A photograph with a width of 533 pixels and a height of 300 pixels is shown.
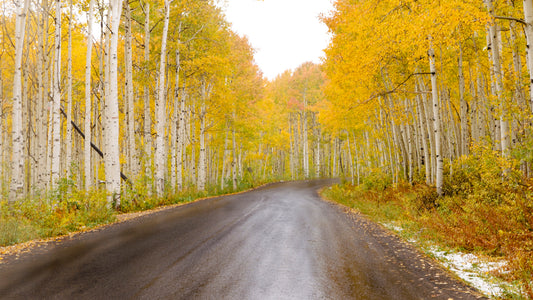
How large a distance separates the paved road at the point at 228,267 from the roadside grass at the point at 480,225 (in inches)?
33.1

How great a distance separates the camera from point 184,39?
19062mm

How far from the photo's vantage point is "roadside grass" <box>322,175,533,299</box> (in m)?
5.13

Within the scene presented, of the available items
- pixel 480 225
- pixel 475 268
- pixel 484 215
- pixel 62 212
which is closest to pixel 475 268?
pixel 475 268

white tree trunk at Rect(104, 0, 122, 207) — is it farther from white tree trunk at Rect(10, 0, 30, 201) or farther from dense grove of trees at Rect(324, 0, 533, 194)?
dense grove of trees at Rect(324, 0, 533, 194)

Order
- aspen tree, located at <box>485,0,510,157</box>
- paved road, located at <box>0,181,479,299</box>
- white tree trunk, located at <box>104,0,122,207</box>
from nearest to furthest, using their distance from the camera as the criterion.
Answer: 1. paved road, located at <box>0,181,479,299</box>
2. aspen tree, located at <box>485,0,510,157</box>
3. white tree trunk, located at <box>104,0,122,207</box>

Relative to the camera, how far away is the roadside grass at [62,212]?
8.08m

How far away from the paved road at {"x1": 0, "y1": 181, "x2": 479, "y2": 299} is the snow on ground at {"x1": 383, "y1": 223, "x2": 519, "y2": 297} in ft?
0.92

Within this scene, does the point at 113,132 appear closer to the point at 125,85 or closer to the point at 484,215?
the point at 125,85

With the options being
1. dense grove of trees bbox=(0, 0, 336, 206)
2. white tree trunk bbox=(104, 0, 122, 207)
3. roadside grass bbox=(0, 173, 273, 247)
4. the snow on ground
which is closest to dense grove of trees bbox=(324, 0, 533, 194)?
the snow on ground

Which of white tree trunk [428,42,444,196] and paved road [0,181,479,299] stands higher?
white tree trunk [428,42,444,196]

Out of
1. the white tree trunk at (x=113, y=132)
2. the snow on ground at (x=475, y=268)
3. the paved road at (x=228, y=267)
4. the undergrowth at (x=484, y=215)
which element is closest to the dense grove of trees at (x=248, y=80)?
the white tree trunk at (x=113, y=132)

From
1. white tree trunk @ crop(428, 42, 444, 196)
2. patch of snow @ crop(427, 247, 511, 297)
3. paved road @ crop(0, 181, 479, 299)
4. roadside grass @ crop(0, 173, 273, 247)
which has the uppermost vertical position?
white tree trunk @ crop(428, 42, 444, 196)

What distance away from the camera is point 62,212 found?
9586mm

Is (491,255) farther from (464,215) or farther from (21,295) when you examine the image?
(21,295)
